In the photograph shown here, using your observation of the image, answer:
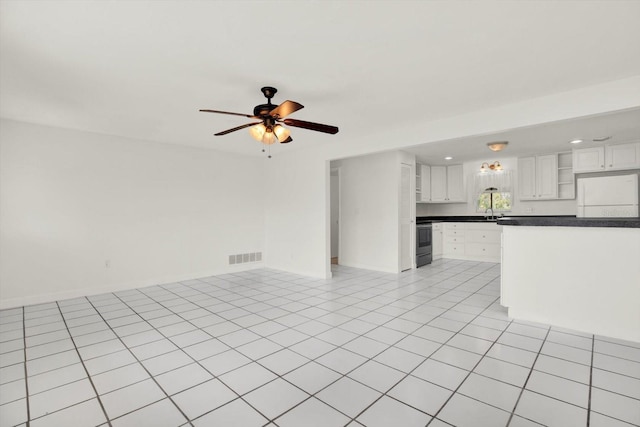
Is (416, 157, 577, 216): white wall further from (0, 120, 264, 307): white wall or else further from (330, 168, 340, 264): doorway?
(0, 120, 264, 307): white wall

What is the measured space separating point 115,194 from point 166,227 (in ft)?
3.07

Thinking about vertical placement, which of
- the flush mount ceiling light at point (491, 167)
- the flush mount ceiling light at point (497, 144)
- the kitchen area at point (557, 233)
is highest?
the flush mount ceiling light at point (497, 144)

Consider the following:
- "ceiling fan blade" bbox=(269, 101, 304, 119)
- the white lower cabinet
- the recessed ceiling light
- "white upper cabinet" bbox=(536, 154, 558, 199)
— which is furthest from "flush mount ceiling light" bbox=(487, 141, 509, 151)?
"ceiling fan blade" bbox=(269, 101, 304, 119)

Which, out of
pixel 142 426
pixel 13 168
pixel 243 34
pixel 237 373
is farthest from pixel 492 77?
pixel 13 168

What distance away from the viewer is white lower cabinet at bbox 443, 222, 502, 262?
6.93 metres

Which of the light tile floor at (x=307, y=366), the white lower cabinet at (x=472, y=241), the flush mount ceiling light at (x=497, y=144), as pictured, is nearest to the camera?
the light tile floor at (x=307, y=366)

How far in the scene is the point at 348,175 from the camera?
6664mm

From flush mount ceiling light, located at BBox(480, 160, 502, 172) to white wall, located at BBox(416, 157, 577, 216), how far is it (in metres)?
0.09

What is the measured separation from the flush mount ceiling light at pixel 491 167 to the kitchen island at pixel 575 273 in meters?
4.05

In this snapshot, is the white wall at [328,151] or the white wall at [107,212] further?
the white wall at [107,212]

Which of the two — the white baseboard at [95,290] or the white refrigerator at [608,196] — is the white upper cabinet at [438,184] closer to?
the white refrigerator at [608,196]

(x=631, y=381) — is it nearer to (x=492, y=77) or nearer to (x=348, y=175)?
(x=492, y=77)

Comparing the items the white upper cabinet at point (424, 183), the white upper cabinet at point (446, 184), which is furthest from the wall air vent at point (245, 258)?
the white upper cabinet at point (446, 184)

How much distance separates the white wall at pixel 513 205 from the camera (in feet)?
21.7
